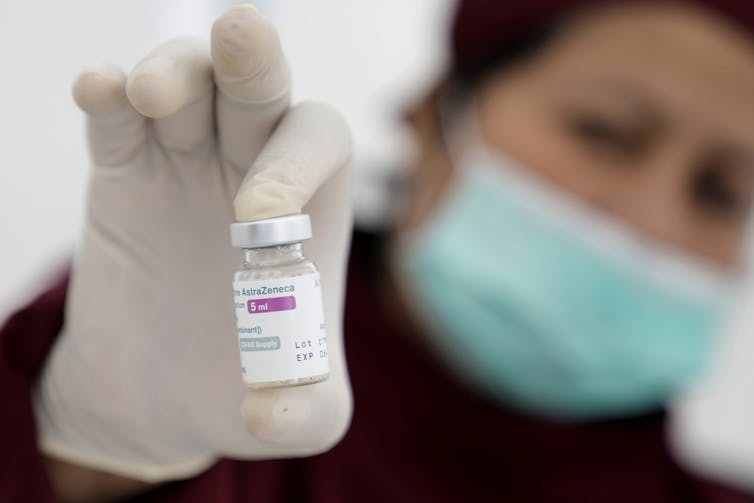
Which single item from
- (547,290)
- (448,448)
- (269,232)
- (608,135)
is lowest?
(448,448)

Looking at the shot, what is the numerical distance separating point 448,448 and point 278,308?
0.72m

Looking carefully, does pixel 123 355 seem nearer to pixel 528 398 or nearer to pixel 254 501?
pixel 254 501

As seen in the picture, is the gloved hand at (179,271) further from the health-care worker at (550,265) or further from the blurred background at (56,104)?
the blurred background at (56,104)

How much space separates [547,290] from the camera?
3.60 ft

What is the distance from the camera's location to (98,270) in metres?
0.64

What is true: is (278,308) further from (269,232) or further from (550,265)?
(550,265)

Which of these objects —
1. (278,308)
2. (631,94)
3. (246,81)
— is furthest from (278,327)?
(631,94)

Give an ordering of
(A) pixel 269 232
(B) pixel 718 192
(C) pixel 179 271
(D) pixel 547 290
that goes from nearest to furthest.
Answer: (A) pixel 269 232
(C) pixel 179 271
(D) pixel 547 290
(B) pixel 718 192

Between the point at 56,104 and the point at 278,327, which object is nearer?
the point at 278,327

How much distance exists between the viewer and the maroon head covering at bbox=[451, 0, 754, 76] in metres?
1.08

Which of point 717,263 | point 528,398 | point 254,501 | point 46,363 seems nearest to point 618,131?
point 717,263

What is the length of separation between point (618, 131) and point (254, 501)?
2.23ft

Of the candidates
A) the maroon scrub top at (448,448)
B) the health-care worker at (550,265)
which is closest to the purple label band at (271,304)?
the health-care worker at (550,265)

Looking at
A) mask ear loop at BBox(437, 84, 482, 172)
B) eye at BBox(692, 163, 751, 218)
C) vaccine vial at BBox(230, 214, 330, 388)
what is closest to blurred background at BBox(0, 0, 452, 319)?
mask ear loop at BBox(437, 84, 482, 172)
